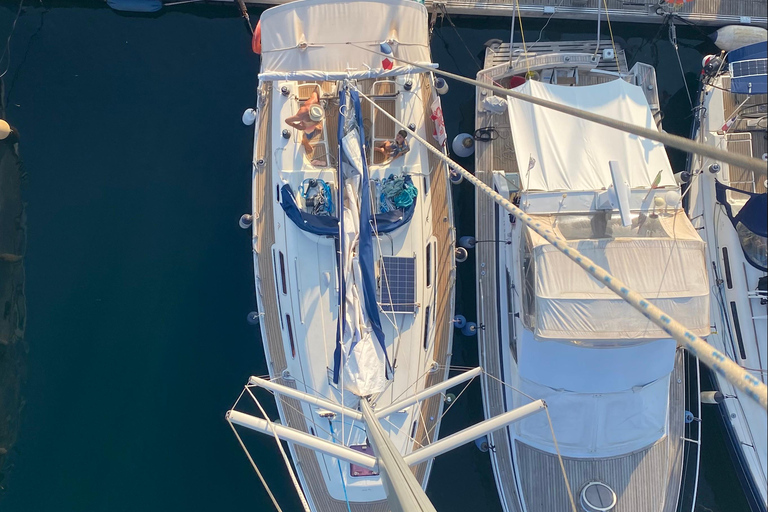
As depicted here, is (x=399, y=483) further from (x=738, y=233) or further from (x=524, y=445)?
(x=738, y=233)

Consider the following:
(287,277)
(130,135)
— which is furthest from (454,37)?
(130,135)

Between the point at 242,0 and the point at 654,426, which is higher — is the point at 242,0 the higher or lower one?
the higher one

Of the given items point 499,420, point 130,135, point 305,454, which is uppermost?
point 130,135

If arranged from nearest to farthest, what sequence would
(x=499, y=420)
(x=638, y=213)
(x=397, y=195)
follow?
(x=499, y=420), (x=638, y=213), (x=397, y=195)

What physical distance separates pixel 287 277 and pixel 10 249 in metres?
6.14

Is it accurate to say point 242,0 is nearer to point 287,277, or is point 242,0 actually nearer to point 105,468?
point 287,277

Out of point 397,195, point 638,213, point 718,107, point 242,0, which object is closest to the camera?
point 638,213

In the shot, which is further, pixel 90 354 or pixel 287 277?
pixel 90 354

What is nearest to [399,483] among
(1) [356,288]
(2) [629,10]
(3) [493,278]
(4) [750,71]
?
(1) [356,288]

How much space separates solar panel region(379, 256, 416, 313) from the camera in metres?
7.39

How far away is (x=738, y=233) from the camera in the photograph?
8211mm

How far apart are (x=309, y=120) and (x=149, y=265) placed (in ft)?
15.3

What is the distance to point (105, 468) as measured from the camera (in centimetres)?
906

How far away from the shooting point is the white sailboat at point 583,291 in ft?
20.3
